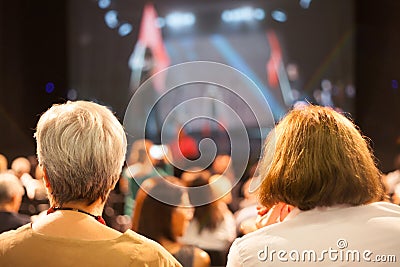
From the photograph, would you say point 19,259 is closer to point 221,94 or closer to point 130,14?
point 221,94

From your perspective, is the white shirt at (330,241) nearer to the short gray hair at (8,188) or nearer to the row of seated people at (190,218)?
the row of seated people at (190,218)

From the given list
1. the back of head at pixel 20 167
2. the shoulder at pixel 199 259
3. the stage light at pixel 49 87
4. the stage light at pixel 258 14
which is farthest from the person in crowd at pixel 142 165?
the shoulder at pixel 199 259

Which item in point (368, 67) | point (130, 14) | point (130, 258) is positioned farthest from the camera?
point (130, 14)

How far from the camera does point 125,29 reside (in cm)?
703

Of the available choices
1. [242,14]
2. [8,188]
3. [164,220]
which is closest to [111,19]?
[242,14]

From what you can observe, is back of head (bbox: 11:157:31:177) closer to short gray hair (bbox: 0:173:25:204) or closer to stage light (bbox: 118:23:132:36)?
short gray hair (bbox: 0:173:25:204)

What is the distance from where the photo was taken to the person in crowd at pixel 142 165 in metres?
5.11

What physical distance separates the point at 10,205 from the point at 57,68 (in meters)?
3.99

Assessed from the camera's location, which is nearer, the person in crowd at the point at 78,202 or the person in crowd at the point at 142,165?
the person in crowd at the point at 78,202

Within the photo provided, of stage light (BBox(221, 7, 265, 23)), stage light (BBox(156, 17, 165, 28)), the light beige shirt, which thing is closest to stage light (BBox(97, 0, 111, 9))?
stage light (BBox(156, 17, 165, 28))

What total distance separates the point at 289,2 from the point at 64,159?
560 centimetres

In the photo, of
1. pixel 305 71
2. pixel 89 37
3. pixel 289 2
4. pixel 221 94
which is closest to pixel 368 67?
pixel 305 71

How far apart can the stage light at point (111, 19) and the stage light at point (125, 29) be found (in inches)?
2.7

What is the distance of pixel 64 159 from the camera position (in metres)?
1.39
